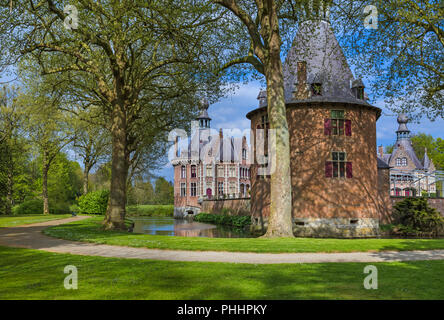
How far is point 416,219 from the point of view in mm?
26797

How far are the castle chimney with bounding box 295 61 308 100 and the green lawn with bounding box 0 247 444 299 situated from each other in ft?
56.2

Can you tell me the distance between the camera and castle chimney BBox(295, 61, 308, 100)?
24.1 meters

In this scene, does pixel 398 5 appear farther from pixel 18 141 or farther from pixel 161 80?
pixel 18 141

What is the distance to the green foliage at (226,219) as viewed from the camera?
32153 mm

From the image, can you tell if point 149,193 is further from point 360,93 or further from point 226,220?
point 360,93

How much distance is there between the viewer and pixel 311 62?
25594mm

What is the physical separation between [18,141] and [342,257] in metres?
34.7

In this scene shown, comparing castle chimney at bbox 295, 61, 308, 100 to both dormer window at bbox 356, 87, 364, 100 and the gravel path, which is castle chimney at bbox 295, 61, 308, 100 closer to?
dormer window at bbox 356, 87, 364, 100

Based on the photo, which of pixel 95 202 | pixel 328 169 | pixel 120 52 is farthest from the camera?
pixel 95 202

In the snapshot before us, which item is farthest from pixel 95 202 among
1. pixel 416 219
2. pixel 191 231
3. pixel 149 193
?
pixel 149 193

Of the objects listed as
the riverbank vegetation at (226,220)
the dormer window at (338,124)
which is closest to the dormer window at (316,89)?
the dormer window at (338,124)

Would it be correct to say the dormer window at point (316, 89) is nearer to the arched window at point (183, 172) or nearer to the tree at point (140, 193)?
the tree at point (140, 193)

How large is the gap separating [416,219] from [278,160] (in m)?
17.7
